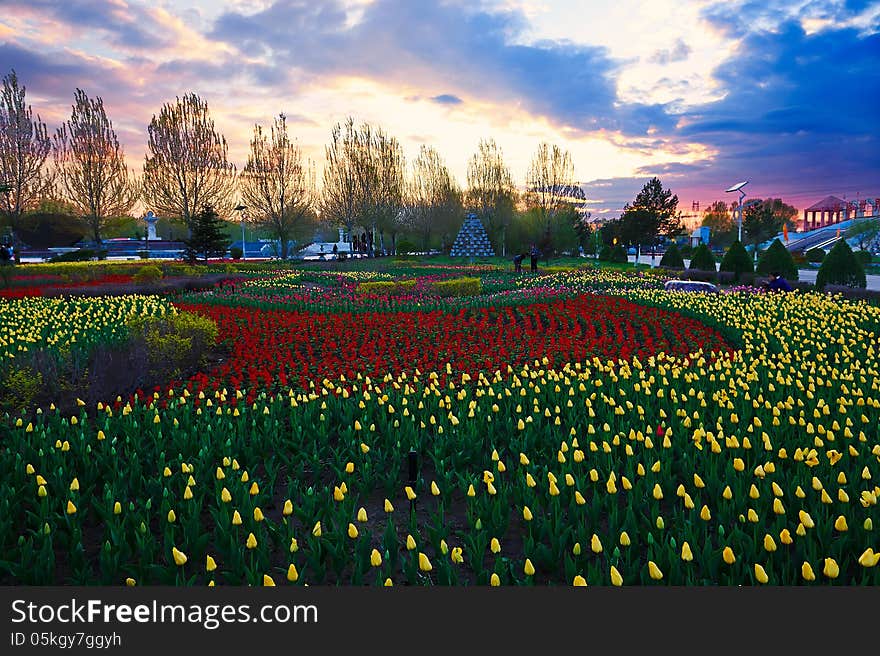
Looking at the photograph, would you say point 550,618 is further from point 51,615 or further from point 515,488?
point 51,615

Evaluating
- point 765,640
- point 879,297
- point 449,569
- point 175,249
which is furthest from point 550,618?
point 175,249

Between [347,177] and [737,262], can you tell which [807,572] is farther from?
[347,177]

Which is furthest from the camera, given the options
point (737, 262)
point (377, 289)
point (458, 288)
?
point (737, 262)

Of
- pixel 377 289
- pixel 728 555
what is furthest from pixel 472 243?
pixel 728 555

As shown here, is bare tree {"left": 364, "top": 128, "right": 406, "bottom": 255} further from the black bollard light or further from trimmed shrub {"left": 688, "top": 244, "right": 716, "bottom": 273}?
the black bollard light

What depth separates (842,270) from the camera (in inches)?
650

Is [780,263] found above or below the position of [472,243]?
below

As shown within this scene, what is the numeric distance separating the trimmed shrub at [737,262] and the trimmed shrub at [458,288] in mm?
10617

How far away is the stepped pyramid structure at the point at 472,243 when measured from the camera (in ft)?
152

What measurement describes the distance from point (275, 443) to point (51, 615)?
2.27m

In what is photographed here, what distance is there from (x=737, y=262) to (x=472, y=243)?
90.9 feet

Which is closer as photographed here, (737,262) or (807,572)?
(807,572)

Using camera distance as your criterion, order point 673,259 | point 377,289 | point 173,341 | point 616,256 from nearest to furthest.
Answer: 1. point 173,341
2. point 377,289
3. point 673,259
4. point 616,256

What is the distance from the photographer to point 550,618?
85.0 inches
